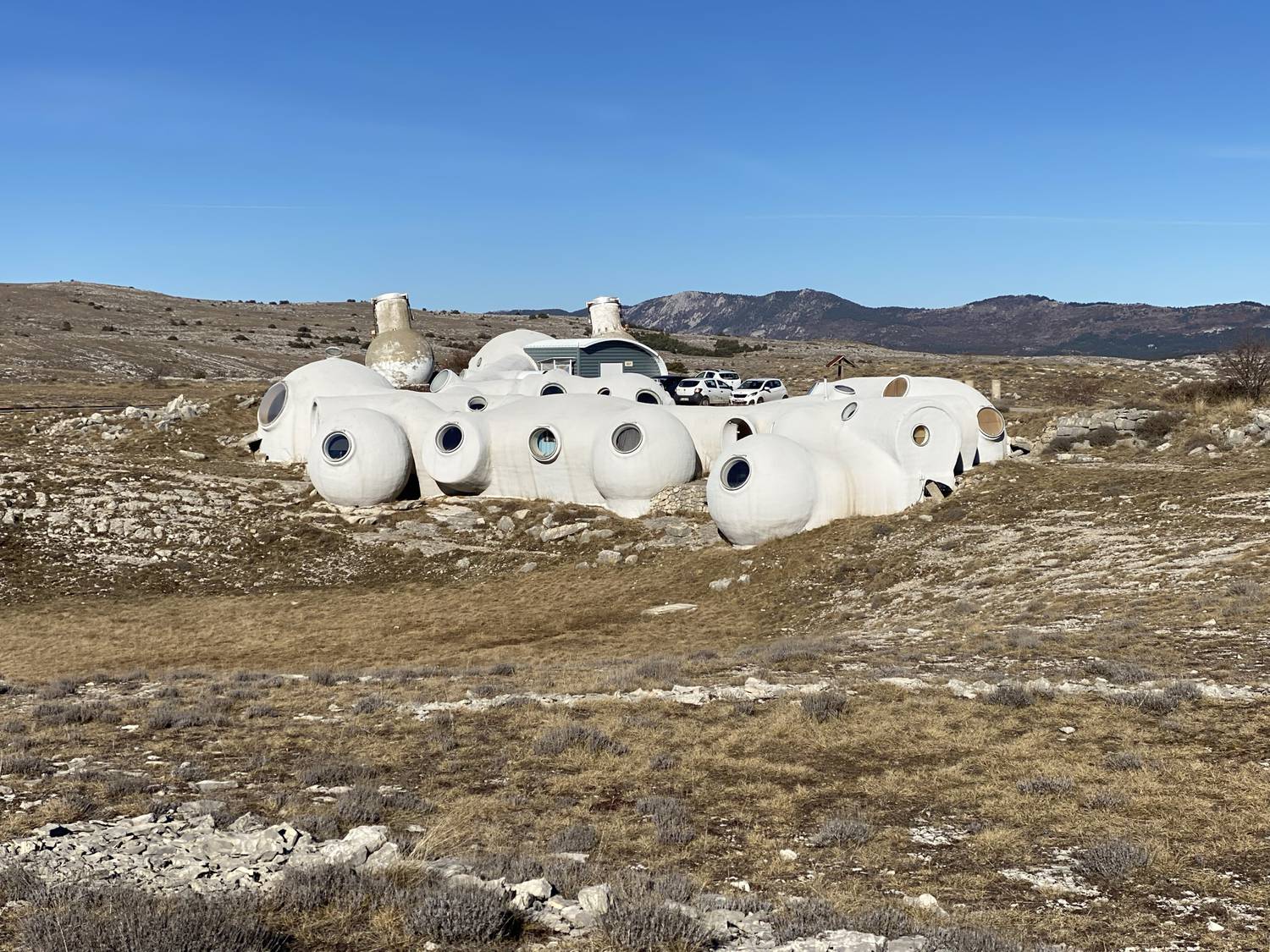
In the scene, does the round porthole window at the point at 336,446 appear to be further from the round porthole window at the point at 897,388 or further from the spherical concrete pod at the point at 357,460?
the round porthole window at the point at 897,388

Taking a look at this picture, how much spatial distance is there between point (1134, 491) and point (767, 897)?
747 inches

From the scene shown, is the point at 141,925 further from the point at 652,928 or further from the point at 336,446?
the point at 336,446

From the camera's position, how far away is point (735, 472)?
79.3 ft

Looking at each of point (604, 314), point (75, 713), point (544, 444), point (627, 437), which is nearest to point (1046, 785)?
point (75, 713)

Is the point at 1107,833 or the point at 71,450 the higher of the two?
the point at 71,450

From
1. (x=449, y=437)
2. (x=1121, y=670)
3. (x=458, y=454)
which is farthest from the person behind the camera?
(x=449, y=437)

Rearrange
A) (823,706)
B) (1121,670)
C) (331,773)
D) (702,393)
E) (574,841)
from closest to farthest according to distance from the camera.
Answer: (574,841) < (331,773) < (823,706) < (1121,670) < (702,393)

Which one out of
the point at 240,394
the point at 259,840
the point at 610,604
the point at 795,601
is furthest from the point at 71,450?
the point at 259,840

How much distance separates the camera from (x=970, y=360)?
66.4 m

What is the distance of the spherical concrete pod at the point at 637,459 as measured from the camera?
90.3 feet

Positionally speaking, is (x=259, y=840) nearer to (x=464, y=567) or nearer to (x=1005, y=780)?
(x=1005, y=780)

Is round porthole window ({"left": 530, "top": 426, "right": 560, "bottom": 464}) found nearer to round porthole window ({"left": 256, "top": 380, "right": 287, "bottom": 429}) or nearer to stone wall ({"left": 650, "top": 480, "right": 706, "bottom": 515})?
stone wall ({"left": 650, "top": 480, "right": 706, "bottom": 515})

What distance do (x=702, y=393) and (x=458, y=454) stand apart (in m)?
16.0

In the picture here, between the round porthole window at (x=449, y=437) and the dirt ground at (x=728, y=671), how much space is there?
6.50ft
